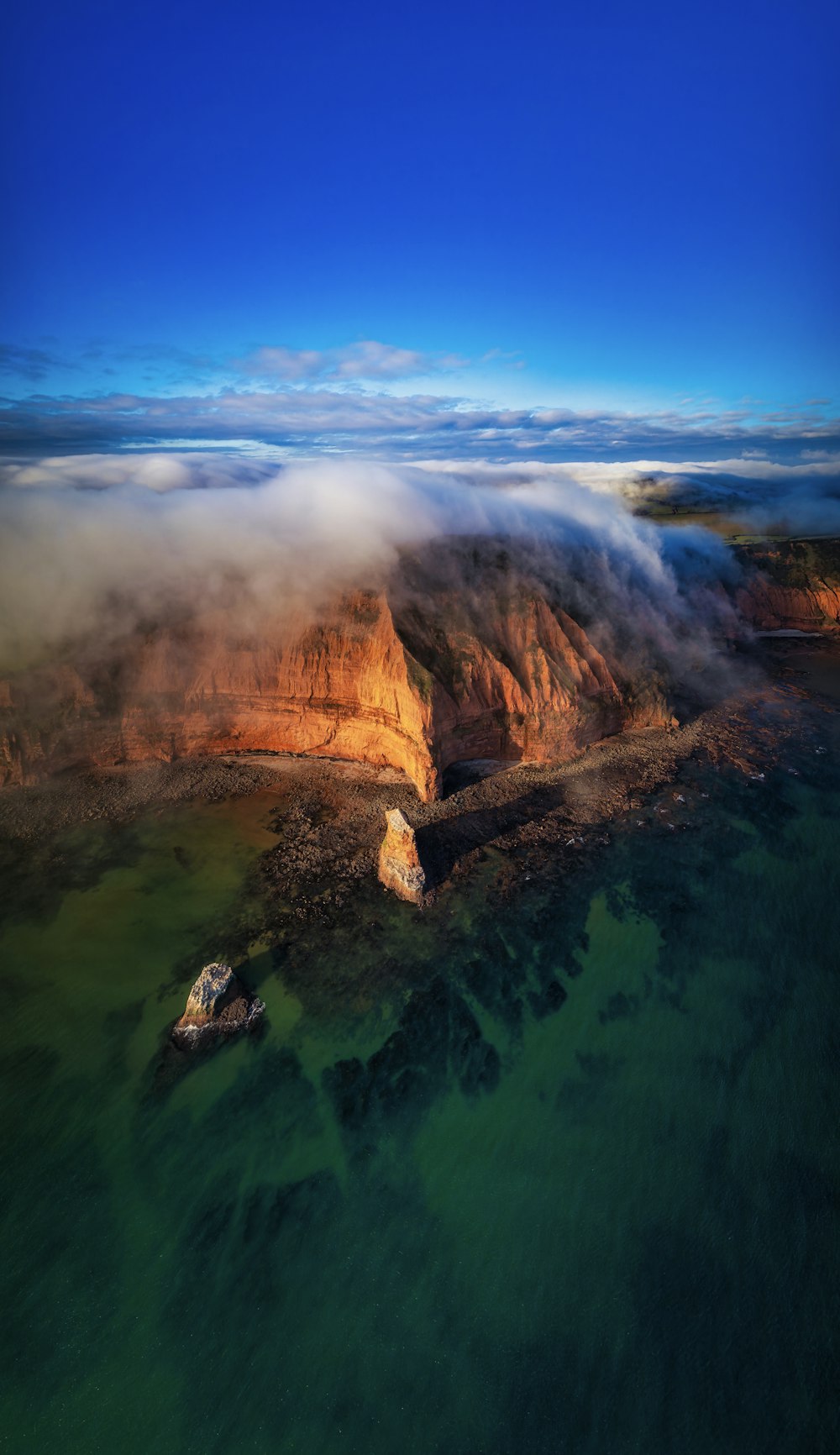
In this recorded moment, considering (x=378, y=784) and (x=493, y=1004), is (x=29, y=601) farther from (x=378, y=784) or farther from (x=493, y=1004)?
(x=493, y=1004)

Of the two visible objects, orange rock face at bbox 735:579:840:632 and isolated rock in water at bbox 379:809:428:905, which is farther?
orange rock face at bbox 735:579:840:632

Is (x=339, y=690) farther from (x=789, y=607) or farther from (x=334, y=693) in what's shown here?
(x=789, y=607)

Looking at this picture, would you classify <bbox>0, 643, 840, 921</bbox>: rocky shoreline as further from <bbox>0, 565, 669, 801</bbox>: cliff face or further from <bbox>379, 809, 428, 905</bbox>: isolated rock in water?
<bbox>0, 565, 669, 801</bbox>: cliff face

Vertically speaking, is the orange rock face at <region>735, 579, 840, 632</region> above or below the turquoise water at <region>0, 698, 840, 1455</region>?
above

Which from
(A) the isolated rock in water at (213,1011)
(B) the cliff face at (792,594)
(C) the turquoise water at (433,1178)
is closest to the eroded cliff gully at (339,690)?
(C) the turquoise water at (433,1178)

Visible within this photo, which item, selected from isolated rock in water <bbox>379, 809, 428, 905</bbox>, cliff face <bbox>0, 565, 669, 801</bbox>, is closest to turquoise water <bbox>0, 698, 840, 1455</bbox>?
isolated rock in water <bbox>379, 809, 428, 905</bbox>

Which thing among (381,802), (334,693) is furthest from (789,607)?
(381,802)

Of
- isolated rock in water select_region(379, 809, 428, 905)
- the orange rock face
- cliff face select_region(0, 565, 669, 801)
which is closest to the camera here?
isolated rock in water select_region(379, 809, 428, 905)

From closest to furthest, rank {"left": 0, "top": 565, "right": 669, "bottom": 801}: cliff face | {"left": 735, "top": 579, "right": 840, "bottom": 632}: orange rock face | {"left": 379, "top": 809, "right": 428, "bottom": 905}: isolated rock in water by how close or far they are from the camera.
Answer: {"left": 379, "top": 809, "right": 428, "bottom": 905}: isolated rock in water
{"left": 0, "top": 565, "right": 669, "bottom": 801}: cliff face
{"left": 735, "top": 579, "right": 840, "bottom": 632}: orange rock face
